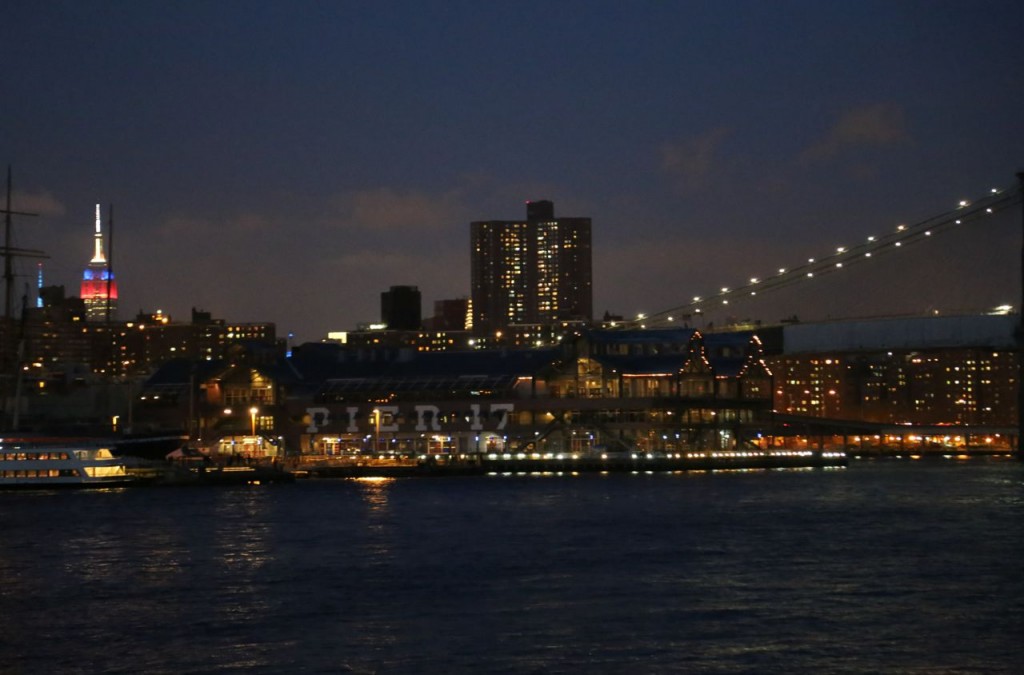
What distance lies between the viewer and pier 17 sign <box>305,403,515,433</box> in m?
83.0

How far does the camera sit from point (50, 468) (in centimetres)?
6644

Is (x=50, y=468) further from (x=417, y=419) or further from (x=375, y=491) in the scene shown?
(x=417, y=419)

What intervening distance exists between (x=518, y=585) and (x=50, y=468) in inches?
1486

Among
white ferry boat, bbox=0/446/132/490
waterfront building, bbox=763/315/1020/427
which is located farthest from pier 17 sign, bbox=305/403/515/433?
waterfront building, bbox=763/315/1020/427

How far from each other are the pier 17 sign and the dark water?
24107 millimetres

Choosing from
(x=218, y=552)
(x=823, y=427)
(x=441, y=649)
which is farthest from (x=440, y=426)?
(x=441, y=649)

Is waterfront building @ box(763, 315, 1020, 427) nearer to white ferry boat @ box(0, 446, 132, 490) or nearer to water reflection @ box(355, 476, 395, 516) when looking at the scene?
water reflection @ box(355, 476, 395, 516)

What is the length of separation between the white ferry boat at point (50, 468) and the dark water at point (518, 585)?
820 centimetres

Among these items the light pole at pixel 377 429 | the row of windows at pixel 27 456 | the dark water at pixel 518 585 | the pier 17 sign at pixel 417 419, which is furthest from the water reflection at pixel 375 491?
the row of windows at pixel 27 456

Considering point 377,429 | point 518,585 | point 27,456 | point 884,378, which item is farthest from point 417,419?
point 884,378

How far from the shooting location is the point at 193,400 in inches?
3381

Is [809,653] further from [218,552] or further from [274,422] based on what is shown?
[274,422]

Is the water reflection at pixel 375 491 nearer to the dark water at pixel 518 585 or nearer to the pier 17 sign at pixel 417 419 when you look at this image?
the dark water at pixel 518 585

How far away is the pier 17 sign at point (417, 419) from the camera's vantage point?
8300 centimetres
